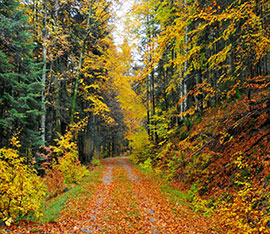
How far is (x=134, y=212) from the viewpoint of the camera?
621 cm

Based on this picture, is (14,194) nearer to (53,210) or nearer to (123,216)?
(53,210)

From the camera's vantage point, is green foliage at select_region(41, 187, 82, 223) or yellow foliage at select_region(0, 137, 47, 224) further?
green foliage at select_region(41, 187, 82, 223)

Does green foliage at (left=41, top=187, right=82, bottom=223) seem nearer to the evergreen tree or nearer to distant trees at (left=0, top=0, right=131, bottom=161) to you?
distant trees at (left=0, top=0, right=131, bottom=161)

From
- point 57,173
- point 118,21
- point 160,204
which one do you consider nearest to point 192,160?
point 160,204

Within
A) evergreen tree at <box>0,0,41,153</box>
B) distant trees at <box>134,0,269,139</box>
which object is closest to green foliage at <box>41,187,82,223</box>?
distant trees at <box>134,0,269,139</box>

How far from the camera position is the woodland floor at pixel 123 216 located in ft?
16.0

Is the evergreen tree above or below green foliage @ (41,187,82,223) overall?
above

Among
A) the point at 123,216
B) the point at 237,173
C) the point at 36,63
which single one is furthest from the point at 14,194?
the point at 36,63

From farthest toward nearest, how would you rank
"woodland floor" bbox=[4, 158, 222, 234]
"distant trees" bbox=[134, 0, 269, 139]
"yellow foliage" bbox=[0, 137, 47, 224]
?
"woodland floor" bbox=[4, 158, 222, 234], "distant trees" bbox=[134, 0, 269, 139], "yellow foliage" bbox=[0, 137, 47, 224]

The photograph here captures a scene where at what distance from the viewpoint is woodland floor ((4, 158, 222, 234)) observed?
4887mm

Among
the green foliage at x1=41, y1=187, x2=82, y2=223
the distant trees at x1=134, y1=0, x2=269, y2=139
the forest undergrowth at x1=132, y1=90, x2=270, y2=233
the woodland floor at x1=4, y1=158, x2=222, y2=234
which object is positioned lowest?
the woodland floor at x1=4, y1=158, x2=222, y2=234

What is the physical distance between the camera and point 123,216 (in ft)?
19.4

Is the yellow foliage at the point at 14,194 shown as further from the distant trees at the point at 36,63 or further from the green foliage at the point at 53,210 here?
the distant trees at the point at 36,63

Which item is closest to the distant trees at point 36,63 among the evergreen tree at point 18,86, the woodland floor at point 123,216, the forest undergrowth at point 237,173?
the evergreen tree at point 18,86
